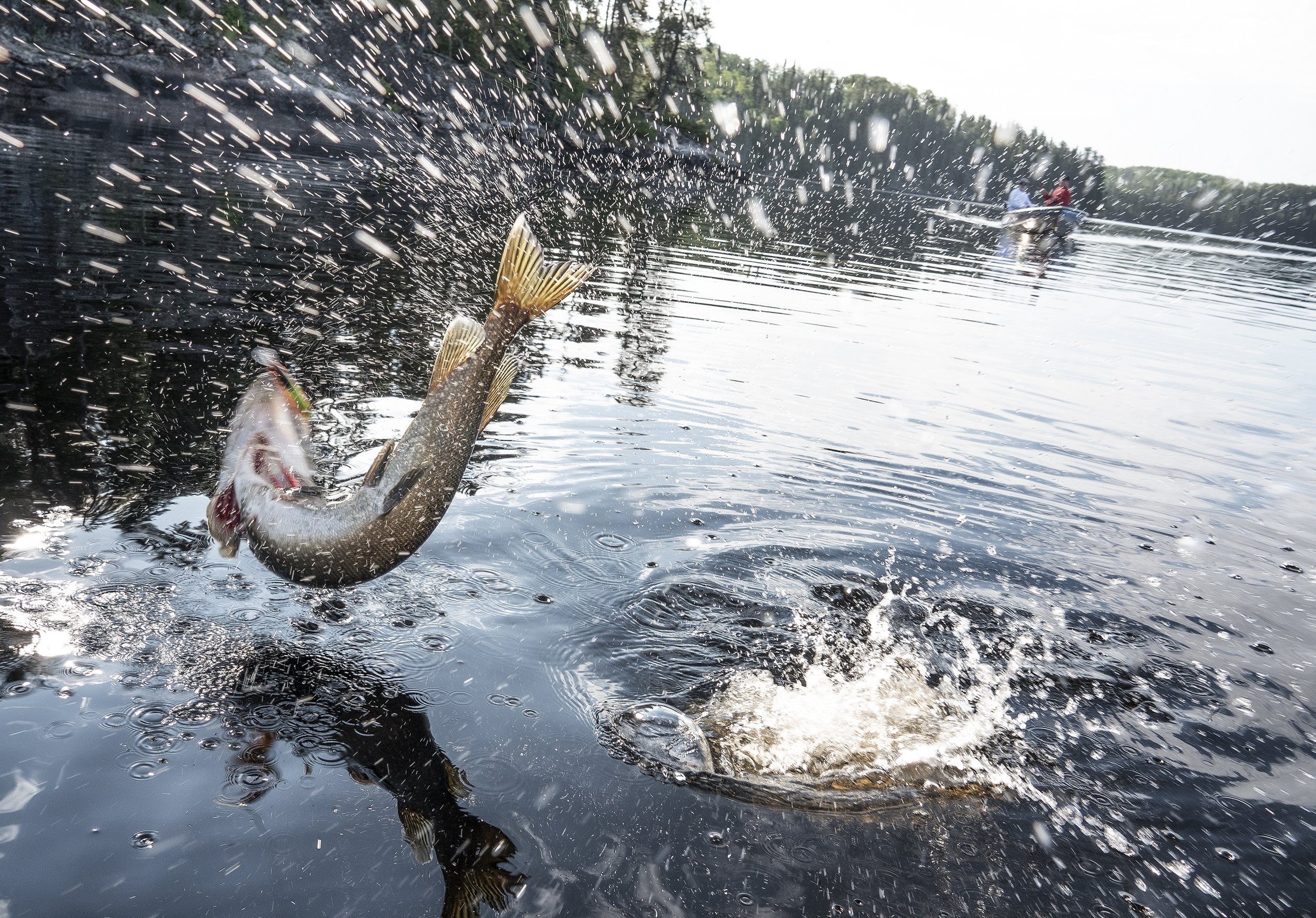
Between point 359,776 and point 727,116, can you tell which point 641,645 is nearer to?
point 359,776

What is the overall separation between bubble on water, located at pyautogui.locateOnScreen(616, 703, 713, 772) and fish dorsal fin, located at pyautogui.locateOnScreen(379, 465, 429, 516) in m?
1.70

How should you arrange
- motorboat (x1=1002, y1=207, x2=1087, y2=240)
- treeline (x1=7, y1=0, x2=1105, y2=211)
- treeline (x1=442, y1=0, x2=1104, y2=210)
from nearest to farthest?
motorboat (x1=1002, y1=207, x2=1087, y2=240)
treeline (x1=7, y1=0, x2=1105, y2=211)
treeline (x1=442, y1=0, x2=1104, y2=210)

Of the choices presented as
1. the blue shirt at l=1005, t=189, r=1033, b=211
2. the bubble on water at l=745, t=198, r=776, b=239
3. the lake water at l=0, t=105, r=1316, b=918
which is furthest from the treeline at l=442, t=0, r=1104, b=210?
the lake water at l=0, t=105, r=1316, b=918

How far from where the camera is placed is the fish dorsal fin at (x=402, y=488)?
12.8 feet

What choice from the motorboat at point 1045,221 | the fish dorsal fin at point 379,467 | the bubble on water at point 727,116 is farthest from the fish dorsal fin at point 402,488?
the bubble on water at point 727,116

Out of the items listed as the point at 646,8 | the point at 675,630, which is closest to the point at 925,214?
the point at 646,8

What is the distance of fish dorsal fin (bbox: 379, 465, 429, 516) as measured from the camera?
3895 mm

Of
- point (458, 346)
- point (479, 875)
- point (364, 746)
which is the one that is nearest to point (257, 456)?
point (458, 346)

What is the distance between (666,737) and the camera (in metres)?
4.29

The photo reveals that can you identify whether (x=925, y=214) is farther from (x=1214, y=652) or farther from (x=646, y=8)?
(x=1214, y=652)

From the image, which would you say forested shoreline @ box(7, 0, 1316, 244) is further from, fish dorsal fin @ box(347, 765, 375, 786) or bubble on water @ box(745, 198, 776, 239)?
fish dorsal fin @ box(347, 765, 375, 786)

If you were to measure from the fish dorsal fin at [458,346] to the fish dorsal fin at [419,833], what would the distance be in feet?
6.57

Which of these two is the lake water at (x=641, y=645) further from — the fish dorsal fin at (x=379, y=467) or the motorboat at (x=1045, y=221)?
the motorboat at (x=1045, y=221)

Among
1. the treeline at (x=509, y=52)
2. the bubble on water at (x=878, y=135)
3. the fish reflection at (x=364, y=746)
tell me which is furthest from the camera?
the bubble on water at (x=878, y=135)
